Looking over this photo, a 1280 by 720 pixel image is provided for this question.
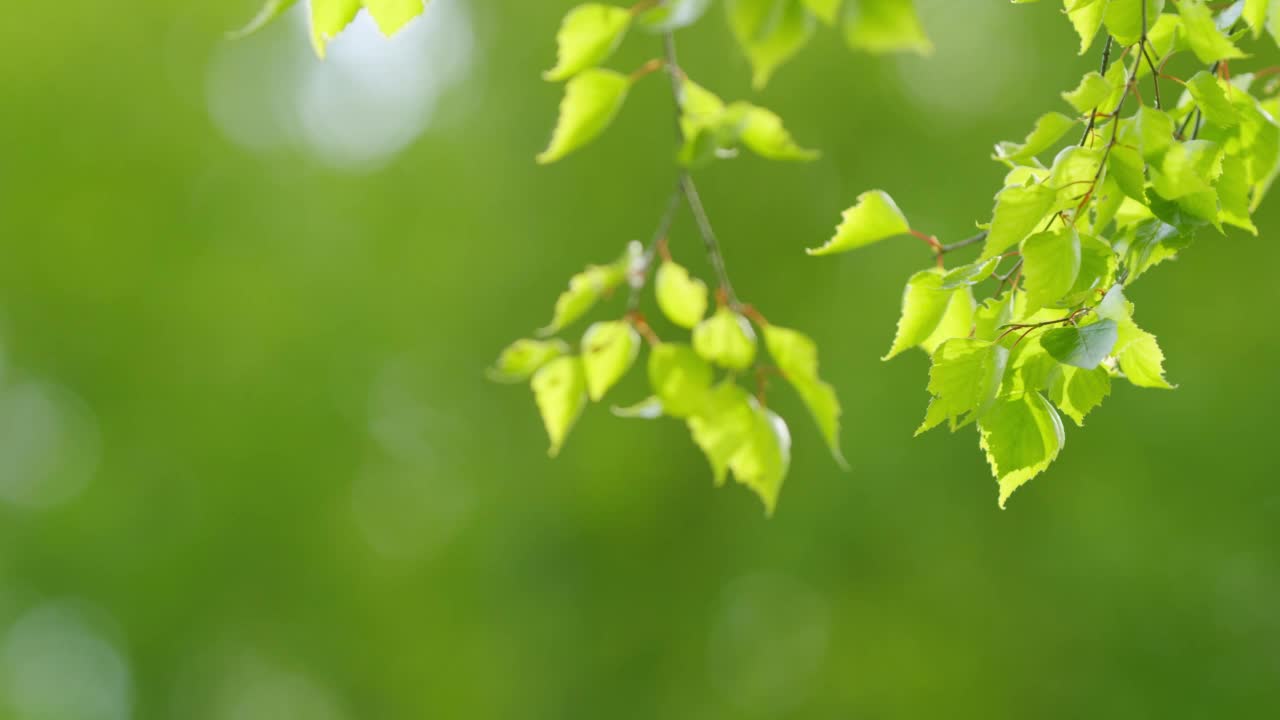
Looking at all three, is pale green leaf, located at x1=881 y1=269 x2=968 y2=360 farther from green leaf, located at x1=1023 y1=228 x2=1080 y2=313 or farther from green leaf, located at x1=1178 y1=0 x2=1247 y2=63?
green leaf, located at x1=1178 y1=0 x2=1247 y2=63

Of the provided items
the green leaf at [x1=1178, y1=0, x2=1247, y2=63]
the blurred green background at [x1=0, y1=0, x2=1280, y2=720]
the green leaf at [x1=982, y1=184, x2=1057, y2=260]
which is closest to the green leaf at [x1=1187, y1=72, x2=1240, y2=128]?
the green leaf at [x1=1178, y1=0, x2=1247, y2=63]

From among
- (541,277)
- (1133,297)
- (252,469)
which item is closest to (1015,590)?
(1133,297)

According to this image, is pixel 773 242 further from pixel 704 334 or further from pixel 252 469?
pixel 704 334

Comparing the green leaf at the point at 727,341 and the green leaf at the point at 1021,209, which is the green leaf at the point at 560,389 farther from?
the green leaf at the point at 1021,209

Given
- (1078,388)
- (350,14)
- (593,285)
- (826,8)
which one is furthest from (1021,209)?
(350,14)

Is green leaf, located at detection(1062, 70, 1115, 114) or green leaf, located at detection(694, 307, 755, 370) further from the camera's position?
green leaf, located at detection(694, 307, 755, 370)

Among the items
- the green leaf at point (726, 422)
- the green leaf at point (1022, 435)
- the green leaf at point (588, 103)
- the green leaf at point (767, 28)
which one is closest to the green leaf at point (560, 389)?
the green leaf at point (726, 422)
